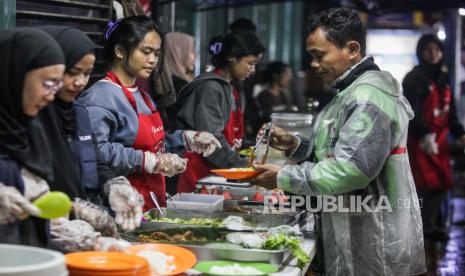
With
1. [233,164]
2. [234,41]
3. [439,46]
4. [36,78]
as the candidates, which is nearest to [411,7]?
[439,46]

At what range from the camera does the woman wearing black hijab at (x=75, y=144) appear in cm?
275

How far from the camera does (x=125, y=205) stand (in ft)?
9.41

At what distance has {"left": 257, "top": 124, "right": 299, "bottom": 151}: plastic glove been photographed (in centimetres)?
398

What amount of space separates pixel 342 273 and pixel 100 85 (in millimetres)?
1477

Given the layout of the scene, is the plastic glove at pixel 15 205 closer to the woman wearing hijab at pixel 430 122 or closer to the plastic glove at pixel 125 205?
the plastic glove at pixel 125 205

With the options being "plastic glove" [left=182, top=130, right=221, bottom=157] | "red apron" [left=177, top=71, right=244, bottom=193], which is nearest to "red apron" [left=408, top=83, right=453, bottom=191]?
"red apron" [left=177, top=71, right=244, bottom=193]

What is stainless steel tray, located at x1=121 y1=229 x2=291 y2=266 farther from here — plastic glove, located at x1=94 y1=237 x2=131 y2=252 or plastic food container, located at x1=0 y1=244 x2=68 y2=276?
plastic food container, located at x1=0 y1=244 x2=68 y2=276

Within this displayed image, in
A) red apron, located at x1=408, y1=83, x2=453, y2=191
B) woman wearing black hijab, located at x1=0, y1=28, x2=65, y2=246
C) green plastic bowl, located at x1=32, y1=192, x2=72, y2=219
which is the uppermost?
woman wearing black hijab, located at x1=0, y1=28, x2=65, y2=246

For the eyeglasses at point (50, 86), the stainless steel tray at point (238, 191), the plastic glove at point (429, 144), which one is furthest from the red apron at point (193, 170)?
the plastic glove at point (429, 144)

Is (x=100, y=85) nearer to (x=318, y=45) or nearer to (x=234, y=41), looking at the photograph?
(x=318, y=45)

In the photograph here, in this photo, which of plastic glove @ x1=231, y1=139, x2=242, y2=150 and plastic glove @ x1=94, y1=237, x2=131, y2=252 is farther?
plastic glove @ x1=231, y1=139, x2=242, y2=150

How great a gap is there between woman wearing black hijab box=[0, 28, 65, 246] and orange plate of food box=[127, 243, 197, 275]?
18.5 inches

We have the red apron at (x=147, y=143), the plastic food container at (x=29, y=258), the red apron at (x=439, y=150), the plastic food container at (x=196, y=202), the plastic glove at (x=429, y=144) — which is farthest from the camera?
the red apron at (x=439, y=150)

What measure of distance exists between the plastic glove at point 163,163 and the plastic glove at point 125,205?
0.75 meters
